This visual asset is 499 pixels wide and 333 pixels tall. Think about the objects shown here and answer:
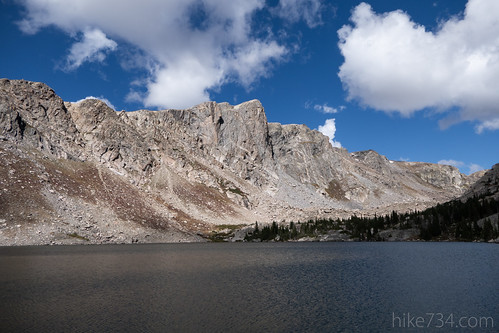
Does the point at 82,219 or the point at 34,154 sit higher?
the point at 34,154

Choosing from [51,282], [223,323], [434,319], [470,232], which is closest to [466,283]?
Result: [434,319]

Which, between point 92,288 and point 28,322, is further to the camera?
point 92,288

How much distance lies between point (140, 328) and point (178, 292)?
16653 mm

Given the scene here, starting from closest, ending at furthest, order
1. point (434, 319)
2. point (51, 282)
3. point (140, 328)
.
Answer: point (140, 328) < point (434, 319) < point (51, 282)

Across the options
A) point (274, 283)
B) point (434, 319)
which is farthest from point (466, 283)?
point (274, 283)

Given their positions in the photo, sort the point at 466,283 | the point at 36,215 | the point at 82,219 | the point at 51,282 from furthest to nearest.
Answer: the point at 82,219 < the point at 36,215 < the point at 51,282 < the point at 466,283

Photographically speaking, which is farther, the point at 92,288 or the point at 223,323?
the point at 92,288

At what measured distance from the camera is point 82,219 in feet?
571

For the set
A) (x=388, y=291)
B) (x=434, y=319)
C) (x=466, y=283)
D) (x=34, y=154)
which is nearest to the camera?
(x=434, y=319)

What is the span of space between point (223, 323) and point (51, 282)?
37.9m

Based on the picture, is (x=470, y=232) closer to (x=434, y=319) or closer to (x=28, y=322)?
(x=434, y=319)

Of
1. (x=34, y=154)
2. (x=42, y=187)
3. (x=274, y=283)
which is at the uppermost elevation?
(x=34, y=154)

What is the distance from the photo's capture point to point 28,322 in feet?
112

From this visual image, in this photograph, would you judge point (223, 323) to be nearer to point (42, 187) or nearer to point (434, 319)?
point (434, 319)
